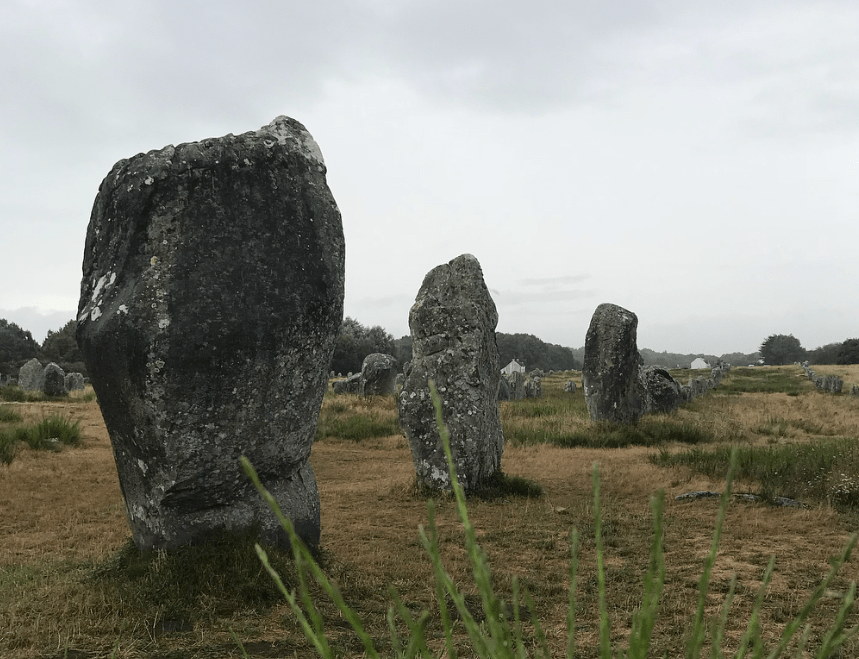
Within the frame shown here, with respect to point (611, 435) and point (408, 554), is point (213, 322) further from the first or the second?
point (611, 435)

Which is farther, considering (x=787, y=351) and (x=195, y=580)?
(x=787, y=351)

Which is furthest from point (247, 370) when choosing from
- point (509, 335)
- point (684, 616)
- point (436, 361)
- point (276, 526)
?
point (509, 335)

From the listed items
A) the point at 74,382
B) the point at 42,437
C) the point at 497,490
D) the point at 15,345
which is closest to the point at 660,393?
the point at 497,490

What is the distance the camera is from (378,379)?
22031 millimetres

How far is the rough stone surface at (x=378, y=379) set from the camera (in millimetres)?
22016

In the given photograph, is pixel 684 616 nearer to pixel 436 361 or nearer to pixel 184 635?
pixel 184 635

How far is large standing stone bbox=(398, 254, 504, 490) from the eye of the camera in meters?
7.84

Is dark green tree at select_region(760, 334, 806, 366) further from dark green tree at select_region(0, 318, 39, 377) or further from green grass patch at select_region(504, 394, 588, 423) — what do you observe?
dark green tree at select_region(0, 318, 39, 377)

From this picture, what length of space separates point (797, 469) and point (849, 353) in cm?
5321

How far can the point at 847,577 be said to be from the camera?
16.1 ft

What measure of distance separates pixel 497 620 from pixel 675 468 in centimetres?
900

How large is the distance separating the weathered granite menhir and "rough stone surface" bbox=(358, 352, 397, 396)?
16994mm

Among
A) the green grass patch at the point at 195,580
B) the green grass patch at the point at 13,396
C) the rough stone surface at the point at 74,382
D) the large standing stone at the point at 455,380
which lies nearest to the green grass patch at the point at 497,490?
the large standing stone at the point at 455,380

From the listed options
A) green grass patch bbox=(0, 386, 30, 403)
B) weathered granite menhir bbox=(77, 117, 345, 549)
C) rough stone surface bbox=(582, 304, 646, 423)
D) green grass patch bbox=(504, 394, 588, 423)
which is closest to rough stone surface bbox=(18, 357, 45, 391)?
green grass patch bbox=(0, 386, 30, 403)
